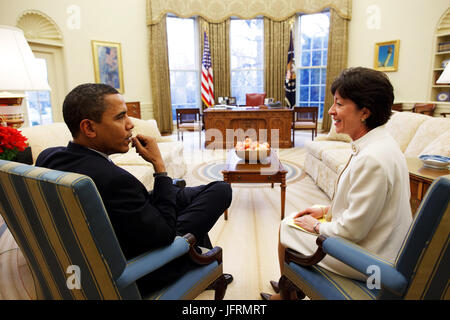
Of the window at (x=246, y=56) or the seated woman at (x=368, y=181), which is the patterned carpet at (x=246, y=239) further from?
the window at (x=246, y=56)

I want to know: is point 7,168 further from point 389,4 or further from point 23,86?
point 389,4

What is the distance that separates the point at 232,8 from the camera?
775 centimetres

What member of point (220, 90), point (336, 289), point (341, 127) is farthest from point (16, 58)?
point (220, 90)

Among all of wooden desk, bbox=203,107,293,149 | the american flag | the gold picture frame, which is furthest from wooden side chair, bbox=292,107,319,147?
the gold picture frame

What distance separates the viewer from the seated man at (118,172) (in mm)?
1009

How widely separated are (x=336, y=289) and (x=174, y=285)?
2.05 feet

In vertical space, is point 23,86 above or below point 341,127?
above

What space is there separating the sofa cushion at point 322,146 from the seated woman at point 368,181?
8.45 feet

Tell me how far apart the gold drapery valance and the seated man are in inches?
283

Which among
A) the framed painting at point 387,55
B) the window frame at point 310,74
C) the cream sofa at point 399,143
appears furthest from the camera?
the window frame at point 310,74

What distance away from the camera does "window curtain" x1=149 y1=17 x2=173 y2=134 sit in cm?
760

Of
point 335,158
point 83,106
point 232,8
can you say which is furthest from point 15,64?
point 232,8

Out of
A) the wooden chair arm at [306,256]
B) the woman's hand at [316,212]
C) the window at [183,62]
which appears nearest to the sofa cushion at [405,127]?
the woman's hand at [316,212]

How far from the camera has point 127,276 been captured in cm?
94
